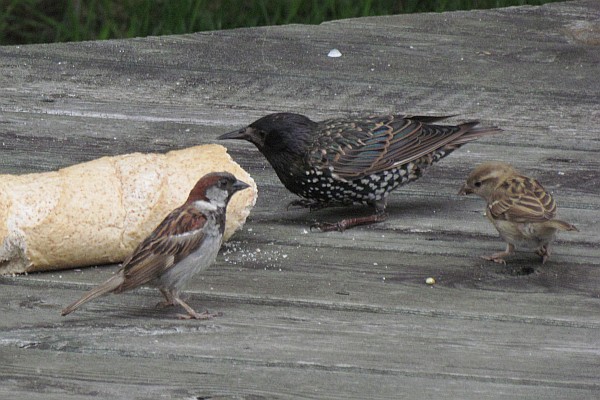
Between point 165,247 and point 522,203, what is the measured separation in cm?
124

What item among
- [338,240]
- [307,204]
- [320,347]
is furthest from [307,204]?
[320,347]

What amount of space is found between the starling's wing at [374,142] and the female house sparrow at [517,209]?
0.40 m

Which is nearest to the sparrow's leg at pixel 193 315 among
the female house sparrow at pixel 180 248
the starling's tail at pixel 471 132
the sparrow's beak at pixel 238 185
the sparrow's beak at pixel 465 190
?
Answer: the female house sparrow at pixel 180 248

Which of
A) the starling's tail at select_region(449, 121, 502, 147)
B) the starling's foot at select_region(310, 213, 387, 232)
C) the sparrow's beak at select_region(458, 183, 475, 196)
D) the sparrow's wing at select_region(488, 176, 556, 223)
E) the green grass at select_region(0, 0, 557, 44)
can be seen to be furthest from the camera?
the green grass at select_region(0, 0, 557, 44)

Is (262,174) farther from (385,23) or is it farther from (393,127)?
(385,23)

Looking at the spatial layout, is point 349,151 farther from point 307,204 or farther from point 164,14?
point 164,14

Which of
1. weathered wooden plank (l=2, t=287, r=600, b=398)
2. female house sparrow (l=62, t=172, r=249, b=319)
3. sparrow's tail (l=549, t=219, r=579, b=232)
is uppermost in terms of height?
female house sparrow (l=62, t=172, r=249, b=319)

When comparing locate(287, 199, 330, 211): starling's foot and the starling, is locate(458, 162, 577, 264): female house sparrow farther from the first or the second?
locate(287, 199, 330, 211): starling's foot

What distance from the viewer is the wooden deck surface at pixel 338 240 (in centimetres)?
335

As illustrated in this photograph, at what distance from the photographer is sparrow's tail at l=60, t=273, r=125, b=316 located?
368cm

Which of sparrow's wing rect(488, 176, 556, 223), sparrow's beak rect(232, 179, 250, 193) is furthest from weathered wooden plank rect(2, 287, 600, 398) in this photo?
sparrow's wing rect(488, 176, 556, 223)

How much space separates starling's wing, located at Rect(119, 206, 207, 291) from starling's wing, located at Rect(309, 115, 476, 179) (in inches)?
43.6

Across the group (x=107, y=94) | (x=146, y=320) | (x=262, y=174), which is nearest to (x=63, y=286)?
(x=146, y=320)

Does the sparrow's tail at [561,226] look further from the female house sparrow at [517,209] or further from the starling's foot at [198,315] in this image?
the starling's foot at [198,315]
